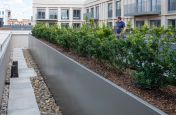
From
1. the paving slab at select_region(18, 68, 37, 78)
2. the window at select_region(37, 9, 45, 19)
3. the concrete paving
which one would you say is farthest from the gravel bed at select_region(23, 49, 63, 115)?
the window at select_region(37, 9, 45, 19)

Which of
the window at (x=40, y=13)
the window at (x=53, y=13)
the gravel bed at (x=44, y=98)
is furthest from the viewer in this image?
the window at (x=53, y=13)

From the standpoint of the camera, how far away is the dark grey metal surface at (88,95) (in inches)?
174

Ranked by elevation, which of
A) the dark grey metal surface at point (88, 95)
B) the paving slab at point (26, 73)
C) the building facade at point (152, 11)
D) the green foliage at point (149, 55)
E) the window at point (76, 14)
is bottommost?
the paving slab at point (26, 73)

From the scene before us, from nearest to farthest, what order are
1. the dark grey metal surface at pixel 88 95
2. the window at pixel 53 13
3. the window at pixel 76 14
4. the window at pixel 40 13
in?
the dark grey metal surface at pixel 88 95, the window at pixel 76 14, the window at pixel 40 13, the window at pixel 53 13

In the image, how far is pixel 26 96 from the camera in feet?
34.9

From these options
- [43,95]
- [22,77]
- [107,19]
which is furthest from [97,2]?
[43,95]

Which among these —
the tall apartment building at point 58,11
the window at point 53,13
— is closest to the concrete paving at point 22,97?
the tall apartment building at point 58,11

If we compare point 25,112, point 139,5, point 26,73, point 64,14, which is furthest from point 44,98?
point 64,14

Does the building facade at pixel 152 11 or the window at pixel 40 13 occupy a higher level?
the window at pixel 40 13

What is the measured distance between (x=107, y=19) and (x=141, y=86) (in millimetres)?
42018

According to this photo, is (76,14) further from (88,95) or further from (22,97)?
(88,95)

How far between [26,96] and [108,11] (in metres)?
36.8

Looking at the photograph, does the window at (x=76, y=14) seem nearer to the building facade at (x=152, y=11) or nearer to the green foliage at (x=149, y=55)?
the building facade at (x=152, y=11)

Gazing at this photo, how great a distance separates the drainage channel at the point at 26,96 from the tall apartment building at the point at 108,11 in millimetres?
3345
